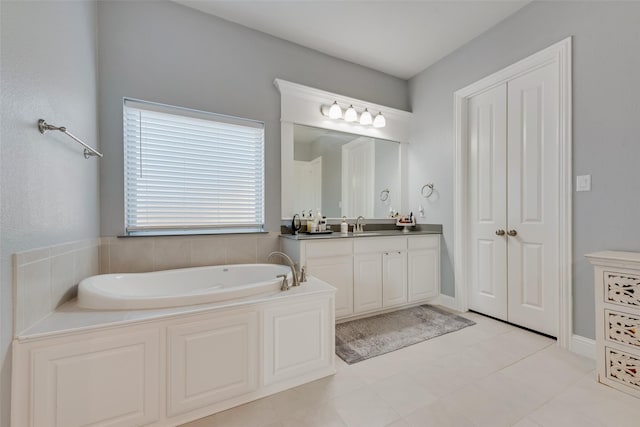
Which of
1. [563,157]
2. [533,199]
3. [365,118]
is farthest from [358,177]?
[563,157]

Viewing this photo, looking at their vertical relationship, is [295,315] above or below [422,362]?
above

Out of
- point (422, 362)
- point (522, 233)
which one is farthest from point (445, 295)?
point (422, 362)

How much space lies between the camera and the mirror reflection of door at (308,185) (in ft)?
8.89

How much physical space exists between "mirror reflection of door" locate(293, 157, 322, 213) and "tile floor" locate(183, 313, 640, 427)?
57.8 inches

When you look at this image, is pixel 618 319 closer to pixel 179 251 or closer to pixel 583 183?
pixel 583 183

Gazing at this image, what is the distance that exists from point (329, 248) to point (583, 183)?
1.95 m

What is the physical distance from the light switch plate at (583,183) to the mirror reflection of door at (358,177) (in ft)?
5.84

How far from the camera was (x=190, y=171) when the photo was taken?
2281 millimetres

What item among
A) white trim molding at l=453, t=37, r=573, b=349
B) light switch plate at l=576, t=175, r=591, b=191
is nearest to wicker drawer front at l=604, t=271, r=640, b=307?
white trim molding at l=453, t=37, r=573, b=349

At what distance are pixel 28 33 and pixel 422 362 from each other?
277 cm

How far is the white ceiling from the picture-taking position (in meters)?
2.23

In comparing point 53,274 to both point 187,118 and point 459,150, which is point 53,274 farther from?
point 459,150

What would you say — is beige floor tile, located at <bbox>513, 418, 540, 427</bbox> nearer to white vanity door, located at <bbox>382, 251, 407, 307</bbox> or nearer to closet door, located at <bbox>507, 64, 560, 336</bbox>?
closet door, located at <bbox>507, 64, 560, 336</bbox>

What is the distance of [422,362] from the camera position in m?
1.81
